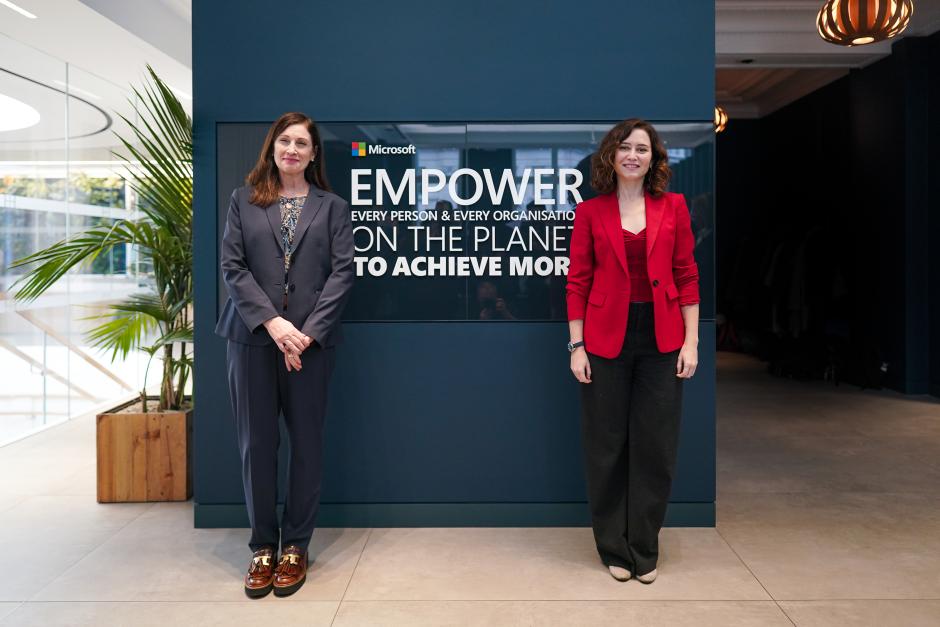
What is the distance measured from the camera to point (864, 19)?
4715mm

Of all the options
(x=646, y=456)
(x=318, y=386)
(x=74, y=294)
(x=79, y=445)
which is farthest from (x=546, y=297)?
(x=74, y=294)

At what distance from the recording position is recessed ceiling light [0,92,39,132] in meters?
4.78

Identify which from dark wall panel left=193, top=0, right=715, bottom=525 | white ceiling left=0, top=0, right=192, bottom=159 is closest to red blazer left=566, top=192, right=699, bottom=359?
dark wall panel left=193, top=0, right=715, bottom=525

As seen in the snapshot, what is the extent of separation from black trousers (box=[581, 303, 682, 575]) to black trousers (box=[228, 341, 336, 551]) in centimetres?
98

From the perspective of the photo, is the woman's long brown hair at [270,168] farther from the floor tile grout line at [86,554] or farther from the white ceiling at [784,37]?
the white ceiling at [784,37]

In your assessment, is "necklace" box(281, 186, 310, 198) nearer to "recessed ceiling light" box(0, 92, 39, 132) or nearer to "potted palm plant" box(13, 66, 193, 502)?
"potted palm plant" box(13, 66, 193, 502)

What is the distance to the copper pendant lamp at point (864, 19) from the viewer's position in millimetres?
4645

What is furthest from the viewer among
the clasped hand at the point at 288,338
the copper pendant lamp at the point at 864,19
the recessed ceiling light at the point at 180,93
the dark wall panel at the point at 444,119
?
the recessed ceiling light at the point at 180,93

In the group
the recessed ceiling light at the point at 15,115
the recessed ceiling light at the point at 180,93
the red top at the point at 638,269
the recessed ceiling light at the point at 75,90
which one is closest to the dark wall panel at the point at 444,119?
the red top at the point at 638,269

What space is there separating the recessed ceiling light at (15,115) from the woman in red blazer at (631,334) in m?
3.85

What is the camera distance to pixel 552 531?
327 centimetres

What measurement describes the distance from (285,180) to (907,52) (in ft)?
20.4

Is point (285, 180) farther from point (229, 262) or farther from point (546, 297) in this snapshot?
point (546, 297)

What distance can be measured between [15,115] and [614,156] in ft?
13.1
